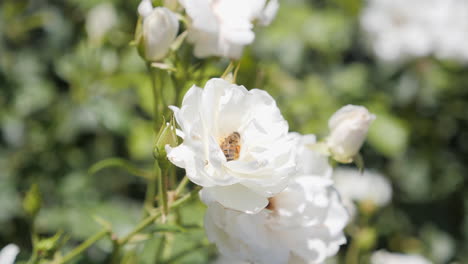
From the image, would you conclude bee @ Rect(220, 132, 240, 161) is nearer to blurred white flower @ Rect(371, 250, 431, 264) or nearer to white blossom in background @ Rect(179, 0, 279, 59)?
white blossom in background @ Rect(179, 0, 279, 59)

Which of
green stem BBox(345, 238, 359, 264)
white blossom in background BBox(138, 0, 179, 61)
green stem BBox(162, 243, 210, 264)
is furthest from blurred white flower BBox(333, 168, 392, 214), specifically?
white blossom in background BBox(138, 0, 179, 61)

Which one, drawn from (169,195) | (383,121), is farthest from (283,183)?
(383,121)

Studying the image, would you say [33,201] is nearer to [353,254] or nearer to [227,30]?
[227,30]

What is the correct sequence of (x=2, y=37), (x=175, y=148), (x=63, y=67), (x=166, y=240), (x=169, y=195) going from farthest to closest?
(x=2, y=37)
(x=63, y=67)
(x=166, y=240)
(x=169, y=195)
(x=175, y=148)

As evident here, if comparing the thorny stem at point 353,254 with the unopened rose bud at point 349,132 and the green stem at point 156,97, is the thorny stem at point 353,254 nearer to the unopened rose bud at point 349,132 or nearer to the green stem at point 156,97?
the unopened rose bud at point 349,132

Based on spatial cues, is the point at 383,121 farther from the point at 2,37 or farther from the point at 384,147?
the point at 2,37

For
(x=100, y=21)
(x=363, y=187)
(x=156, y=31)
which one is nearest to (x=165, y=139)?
(x=156, y=31)
